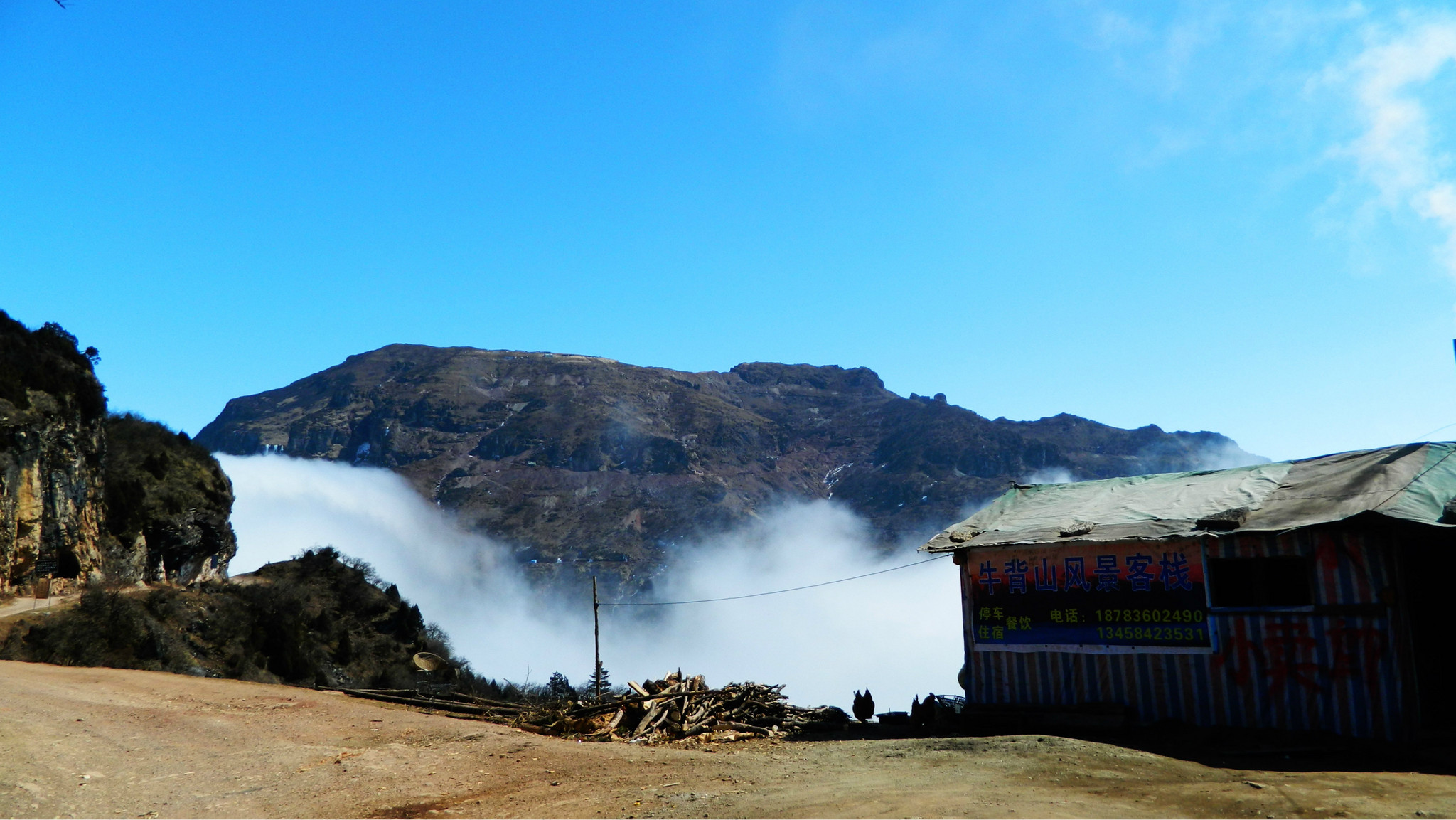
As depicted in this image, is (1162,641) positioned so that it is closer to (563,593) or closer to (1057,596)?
(1057,596)

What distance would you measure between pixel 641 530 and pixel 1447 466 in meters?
146

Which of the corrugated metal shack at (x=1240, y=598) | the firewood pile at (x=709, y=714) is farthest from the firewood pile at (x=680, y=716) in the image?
the corrugated metal shack at (x=1240, y=598)

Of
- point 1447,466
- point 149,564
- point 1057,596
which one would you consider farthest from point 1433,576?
point 149,564

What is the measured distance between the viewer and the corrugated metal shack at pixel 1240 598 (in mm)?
12125

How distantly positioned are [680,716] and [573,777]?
524 centimetres

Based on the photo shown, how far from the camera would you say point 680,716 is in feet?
53.7

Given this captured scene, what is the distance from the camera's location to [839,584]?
178 meters

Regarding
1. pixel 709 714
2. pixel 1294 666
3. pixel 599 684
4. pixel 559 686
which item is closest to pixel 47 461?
pixel 559 686

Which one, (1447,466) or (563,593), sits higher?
(1447,466)

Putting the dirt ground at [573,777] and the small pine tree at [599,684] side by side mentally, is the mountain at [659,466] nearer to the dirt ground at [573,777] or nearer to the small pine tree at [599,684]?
the small pine tree at [599,684]

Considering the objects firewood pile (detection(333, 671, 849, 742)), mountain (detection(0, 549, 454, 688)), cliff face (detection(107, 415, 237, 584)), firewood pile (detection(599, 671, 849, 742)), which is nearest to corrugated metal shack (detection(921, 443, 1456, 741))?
firewood pile (detection(599, 671, 849, 742))

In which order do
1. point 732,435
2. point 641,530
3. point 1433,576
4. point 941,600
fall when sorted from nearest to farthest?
point 1433,576 → point 641,530 → point 941,600 → point 732,435

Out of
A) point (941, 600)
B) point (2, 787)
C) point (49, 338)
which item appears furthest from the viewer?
point (941, 600)

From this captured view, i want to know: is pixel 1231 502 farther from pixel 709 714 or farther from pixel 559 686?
pixel 559 686
